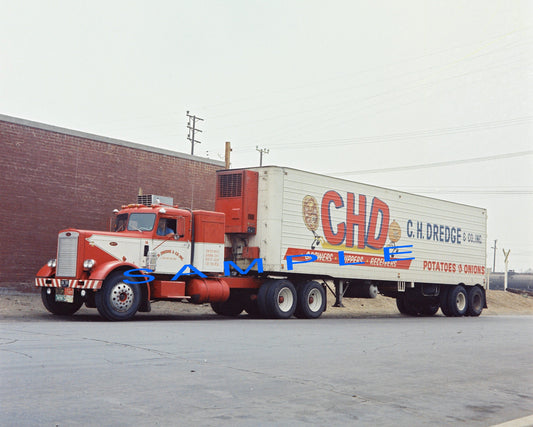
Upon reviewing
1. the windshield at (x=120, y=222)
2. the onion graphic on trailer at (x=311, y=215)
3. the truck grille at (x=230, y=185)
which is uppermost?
the truck grille at (x=230, y=185)

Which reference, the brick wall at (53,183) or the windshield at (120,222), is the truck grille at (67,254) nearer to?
the windshield at (120,222)

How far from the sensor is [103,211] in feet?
77.9

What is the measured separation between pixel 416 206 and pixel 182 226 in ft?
32.2

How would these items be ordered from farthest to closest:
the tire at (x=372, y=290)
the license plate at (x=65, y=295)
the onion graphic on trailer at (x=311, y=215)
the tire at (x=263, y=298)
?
the tire at (x=372, y=290) → the onion graphic on trailer at (x=311, y=215) → the tire at (x=263, y=298) → the license plate at (x=65, y=295)

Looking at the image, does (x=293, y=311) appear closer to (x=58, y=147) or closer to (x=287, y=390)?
(x=58, y=147)

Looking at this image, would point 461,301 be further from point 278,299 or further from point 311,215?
point 278,299

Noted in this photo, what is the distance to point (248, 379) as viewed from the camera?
7934 mm

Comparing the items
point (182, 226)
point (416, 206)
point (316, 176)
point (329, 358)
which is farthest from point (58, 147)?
point (329, 358)

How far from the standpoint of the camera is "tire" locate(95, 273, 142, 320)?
1595cm

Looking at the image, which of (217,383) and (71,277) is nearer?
(217,383)

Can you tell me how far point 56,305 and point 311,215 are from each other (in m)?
7.81

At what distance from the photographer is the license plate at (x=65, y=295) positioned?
16328mm

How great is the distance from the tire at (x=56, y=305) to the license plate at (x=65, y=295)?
0.51 m

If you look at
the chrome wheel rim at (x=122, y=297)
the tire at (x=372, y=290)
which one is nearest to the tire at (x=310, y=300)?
the tire at (x=372, y=290)
